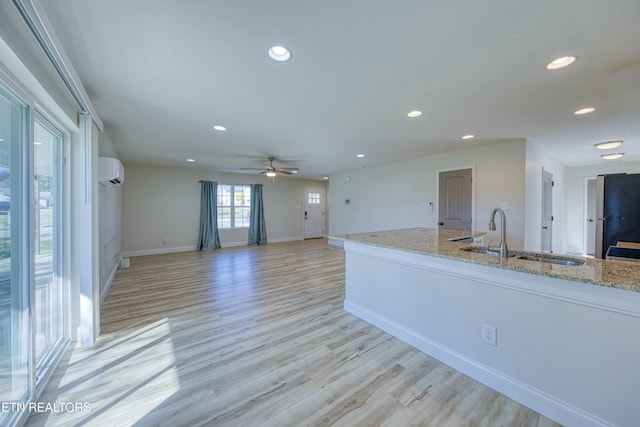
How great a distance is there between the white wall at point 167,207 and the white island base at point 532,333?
646 cm

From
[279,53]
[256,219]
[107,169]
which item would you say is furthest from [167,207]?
[279,53]

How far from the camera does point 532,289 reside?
1528 millimetres

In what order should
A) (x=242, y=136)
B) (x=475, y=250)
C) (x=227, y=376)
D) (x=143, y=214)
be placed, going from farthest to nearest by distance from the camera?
(x=143, y=214) → (x=242, y=136) → (x=475, y=250) → (x=227, y=376)

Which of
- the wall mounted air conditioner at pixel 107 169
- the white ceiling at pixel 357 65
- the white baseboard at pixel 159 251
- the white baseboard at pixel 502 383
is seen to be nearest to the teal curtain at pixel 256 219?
the white baseboard at pixel 159 251

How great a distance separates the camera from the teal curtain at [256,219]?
7.91 meters

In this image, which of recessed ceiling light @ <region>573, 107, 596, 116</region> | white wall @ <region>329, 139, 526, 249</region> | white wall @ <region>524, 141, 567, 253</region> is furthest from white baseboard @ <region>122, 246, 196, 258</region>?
recessed ceiling light @ <region>573, 107, 596, 116</region>

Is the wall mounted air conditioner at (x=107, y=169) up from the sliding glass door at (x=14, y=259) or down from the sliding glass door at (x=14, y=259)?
up

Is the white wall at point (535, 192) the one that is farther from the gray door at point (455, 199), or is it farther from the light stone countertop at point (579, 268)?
the light stone countertop at point (579, 268)

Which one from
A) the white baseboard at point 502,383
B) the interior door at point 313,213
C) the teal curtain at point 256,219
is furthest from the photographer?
the interior door at point 313,213

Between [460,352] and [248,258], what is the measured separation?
16.3 ft

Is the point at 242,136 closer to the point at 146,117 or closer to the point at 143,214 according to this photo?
the point at 146,117

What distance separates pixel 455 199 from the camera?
467 cm

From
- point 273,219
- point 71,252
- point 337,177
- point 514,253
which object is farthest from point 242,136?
point 273,219

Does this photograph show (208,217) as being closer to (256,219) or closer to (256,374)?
(256,219)
